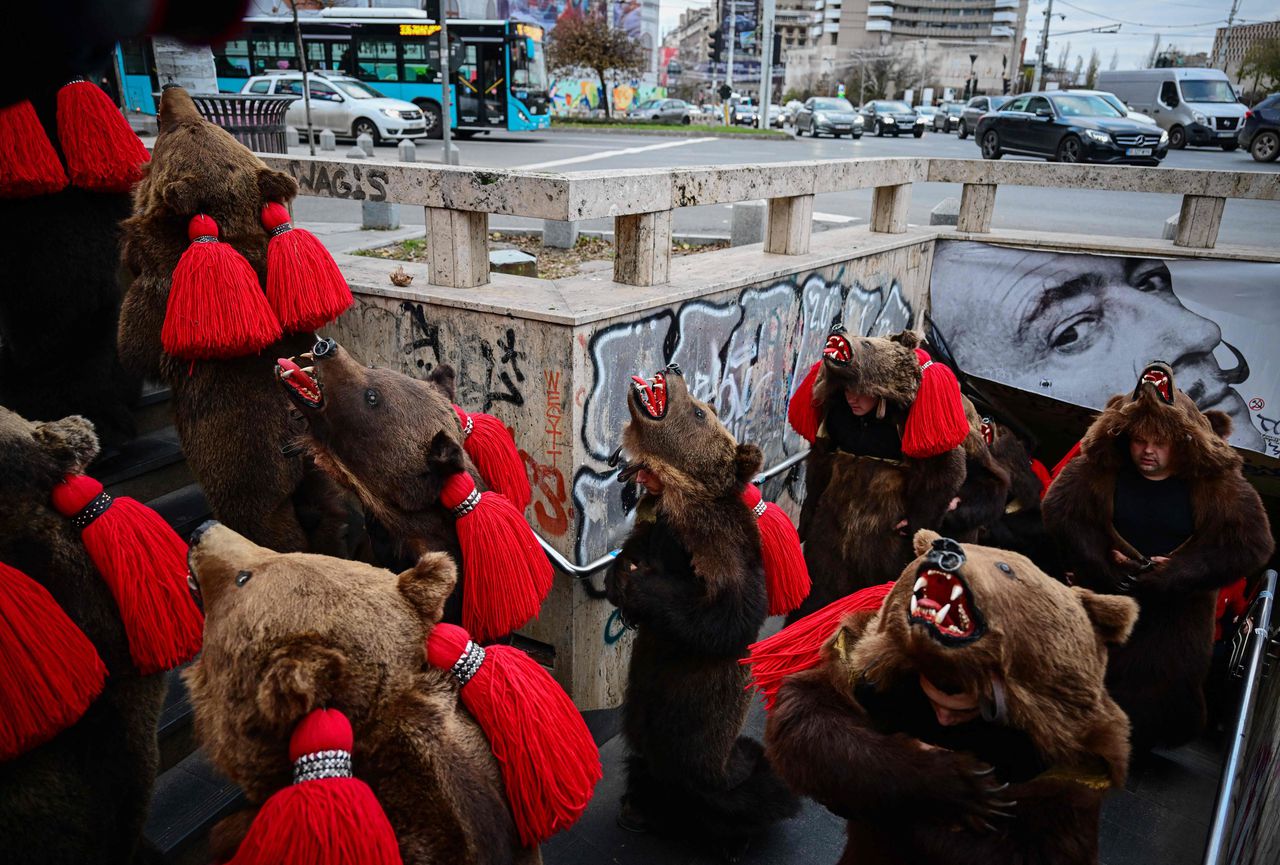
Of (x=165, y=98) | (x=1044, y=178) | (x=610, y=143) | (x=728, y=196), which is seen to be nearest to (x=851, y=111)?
(x=610, y=143)

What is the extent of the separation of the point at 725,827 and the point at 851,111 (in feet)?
103

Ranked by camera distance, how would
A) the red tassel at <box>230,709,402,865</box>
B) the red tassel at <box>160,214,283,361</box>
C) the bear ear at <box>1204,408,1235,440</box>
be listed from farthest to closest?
the bear ear at <box>1204,408,1235,440</box> → the red tassel at <box>160,214,283,361</box> → the red tassel at <box>230,709,402,865</box>

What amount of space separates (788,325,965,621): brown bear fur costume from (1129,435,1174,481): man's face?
0.74 meters

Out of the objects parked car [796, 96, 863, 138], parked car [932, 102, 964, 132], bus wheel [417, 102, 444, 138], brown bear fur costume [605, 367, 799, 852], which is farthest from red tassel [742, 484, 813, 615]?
parked car [932, 102, 964, 132]

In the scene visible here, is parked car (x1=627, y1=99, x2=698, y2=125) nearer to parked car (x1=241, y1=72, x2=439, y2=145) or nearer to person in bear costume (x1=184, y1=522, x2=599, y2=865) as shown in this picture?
parked car (x1=241, y1=72, x2=439, y2=145)

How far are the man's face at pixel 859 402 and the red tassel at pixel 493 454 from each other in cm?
176

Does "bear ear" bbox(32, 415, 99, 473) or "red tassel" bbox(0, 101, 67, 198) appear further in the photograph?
"red tassel" bbox(0, 101, 67, 198)

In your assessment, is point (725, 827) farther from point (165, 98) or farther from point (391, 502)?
point (165, 98)

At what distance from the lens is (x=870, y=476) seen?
4156 millimetres

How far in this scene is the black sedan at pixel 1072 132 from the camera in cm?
1639

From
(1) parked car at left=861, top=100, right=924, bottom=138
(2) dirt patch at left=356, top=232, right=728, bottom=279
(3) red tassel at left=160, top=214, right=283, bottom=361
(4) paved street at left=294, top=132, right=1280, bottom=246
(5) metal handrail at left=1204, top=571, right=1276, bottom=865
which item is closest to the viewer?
(5) metal handrail at left=1204, top=571, right=1276, bottom=865

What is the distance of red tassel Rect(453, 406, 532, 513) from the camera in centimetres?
312

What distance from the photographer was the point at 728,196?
15.5ft

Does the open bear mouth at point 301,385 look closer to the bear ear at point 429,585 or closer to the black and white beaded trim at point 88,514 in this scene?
the black and white beaded trim at point 88,514
